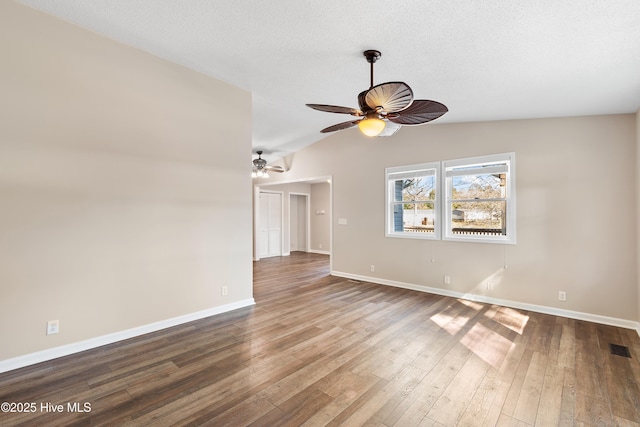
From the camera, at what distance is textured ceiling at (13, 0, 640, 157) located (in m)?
2.07

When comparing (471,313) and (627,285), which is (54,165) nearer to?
(471,313)

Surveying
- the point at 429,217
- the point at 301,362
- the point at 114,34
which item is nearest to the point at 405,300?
the point at 429,217

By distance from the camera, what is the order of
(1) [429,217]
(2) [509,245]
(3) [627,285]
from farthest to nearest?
(1) [429,217] → (2) [509,245] → (3) [627,285]

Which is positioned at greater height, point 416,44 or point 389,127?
point 416,44

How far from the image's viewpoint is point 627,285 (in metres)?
3.52

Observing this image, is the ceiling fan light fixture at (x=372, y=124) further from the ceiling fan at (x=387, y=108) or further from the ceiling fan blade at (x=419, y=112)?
the ceiling fan blade at (x=419, y=112)

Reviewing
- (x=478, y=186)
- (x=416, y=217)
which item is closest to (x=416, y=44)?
(x=478, y=186)

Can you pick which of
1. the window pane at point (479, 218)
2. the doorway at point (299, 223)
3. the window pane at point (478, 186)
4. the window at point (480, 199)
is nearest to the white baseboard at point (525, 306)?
the window at point (480, 199)

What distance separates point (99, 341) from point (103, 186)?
62.6 inches

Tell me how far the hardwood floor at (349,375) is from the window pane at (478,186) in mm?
1773

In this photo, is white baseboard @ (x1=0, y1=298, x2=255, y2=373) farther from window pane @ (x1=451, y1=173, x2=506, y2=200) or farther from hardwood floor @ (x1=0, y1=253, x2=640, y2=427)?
window pane @ (x1=451, y1=173, x2=506, y2=200)

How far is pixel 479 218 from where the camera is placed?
4.57 m

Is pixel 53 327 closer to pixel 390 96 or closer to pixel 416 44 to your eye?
pixel 390 96

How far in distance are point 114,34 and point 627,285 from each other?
641cm
